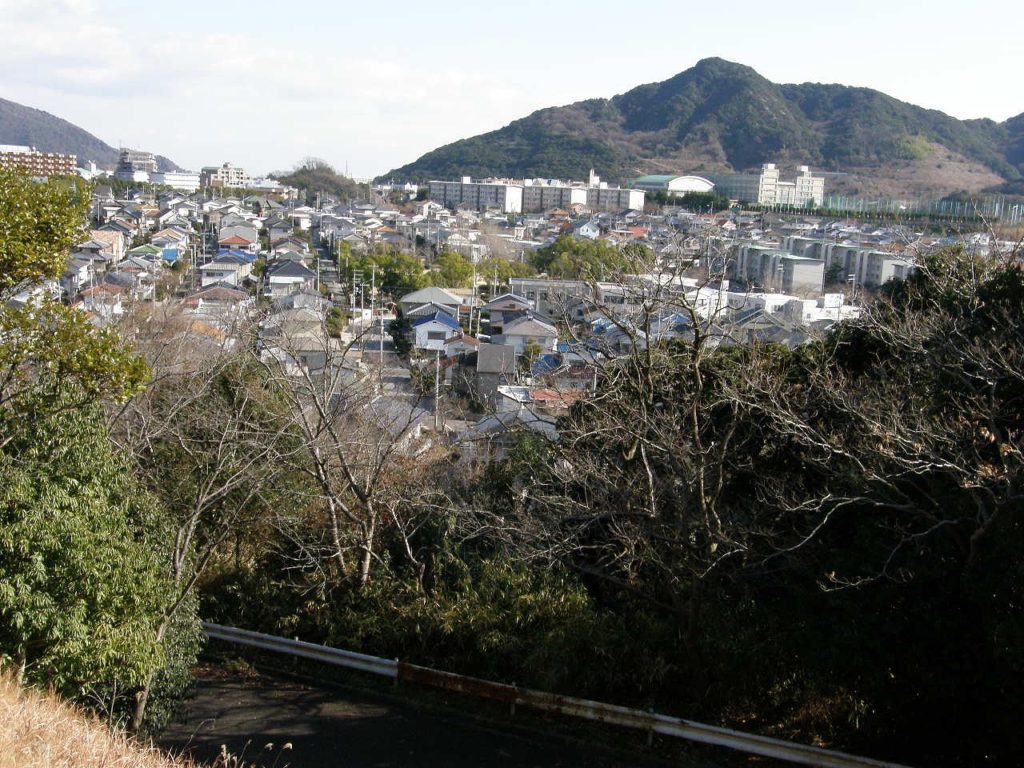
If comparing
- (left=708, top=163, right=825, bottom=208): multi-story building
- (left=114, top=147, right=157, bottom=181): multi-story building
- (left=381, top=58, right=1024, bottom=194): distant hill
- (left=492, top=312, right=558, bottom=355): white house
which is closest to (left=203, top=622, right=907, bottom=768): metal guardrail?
(left=492, top=312, right=558, bottom=355): white house

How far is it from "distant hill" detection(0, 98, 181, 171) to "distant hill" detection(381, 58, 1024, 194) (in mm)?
39849

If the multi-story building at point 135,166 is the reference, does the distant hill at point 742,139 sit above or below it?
above

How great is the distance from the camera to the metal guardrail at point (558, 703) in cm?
406

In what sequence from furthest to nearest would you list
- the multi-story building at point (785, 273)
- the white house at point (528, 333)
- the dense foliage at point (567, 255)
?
the multi-story building at point (785, 273), the dense foliage at point (567, 255), the white house at point (528, 333)

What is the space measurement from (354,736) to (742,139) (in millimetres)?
74965

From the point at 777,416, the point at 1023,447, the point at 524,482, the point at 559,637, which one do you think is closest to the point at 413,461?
the point at 524,482

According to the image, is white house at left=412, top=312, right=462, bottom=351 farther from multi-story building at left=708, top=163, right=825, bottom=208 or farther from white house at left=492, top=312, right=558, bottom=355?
multi-story building at left=708, top=163, right=825, bottom=208

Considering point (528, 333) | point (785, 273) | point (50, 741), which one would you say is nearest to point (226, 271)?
point (528, 333)

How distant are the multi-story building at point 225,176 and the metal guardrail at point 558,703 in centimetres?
6651

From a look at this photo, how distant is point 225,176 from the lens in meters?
69.3

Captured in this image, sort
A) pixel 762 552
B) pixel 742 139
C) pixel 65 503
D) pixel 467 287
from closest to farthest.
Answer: pixel 65 503
pixel 762 552
pixel 467 287
pixel 742 139

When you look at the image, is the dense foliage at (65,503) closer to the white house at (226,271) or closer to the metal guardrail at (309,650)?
the metal guardrail at (309,650)

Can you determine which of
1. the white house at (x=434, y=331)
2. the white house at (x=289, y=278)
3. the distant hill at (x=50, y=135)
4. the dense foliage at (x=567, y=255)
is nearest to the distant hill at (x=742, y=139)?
the dense foliage at (x=567, y=255)

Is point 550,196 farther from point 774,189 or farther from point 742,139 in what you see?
point 742,139
